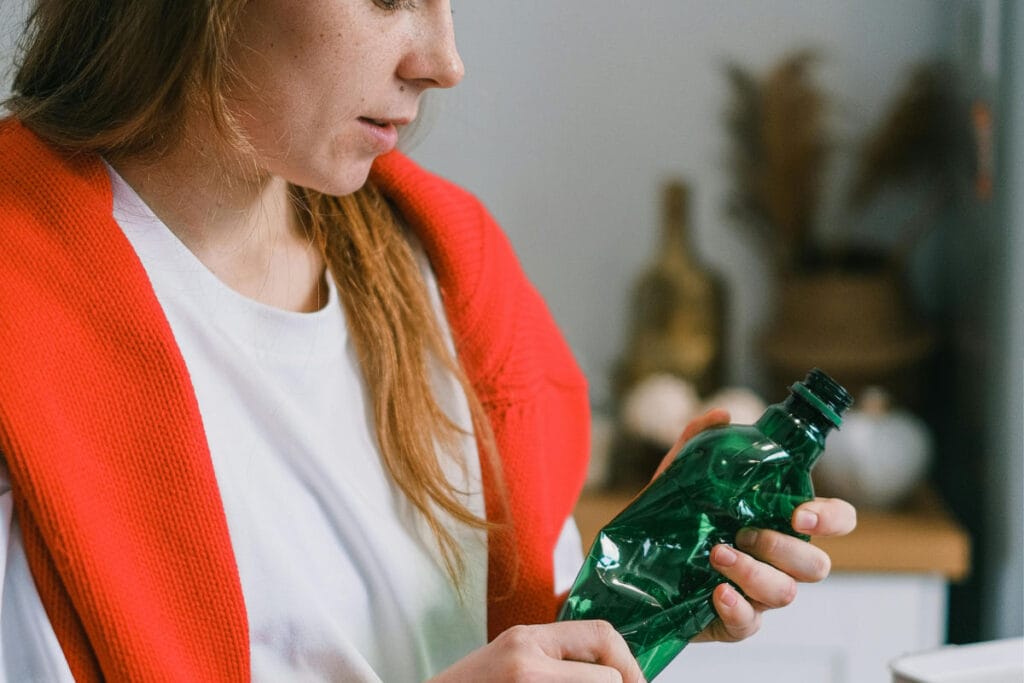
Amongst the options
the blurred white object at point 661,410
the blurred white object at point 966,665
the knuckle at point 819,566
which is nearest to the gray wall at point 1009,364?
the blurred white object at point 661,410

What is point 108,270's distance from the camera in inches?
28.8

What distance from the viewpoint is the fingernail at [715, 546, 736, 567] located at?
2.36 ft

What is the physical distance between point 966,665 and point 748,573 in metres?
0.19

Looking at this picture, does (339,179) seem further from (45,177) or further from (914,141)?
(914,141)

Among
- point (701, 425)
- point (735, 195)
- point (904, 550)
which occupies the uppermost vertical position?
point (735, 195)

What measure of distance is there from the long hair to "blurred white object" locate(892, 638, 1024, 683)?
1.05 ft

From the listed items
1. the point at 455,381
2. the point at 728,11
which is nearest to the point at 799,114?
the point at 728,11

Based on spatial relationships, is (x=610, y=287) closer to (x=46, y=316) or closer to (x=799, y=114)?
(x=799, y=114)

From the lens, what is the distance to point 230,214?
0.82m

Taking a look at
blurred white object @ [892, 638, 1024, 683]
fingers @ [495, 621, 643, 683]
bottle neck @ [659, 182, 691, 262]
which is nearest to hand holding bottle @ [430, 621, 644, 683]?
fingers @ [495, 621, 643, 683]

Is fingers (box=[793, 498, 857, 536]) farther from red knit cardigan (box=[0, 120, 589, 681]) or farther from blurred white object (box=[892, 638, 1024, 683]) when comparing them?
red knit cardigan (box=[0, 120, 589, 681])

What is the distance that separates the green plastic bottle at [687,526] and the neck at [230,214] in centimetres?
31

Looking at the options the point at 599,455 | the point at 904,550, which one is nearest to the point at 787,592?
the point at 904,550

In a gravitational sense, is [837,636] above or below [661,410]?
below
